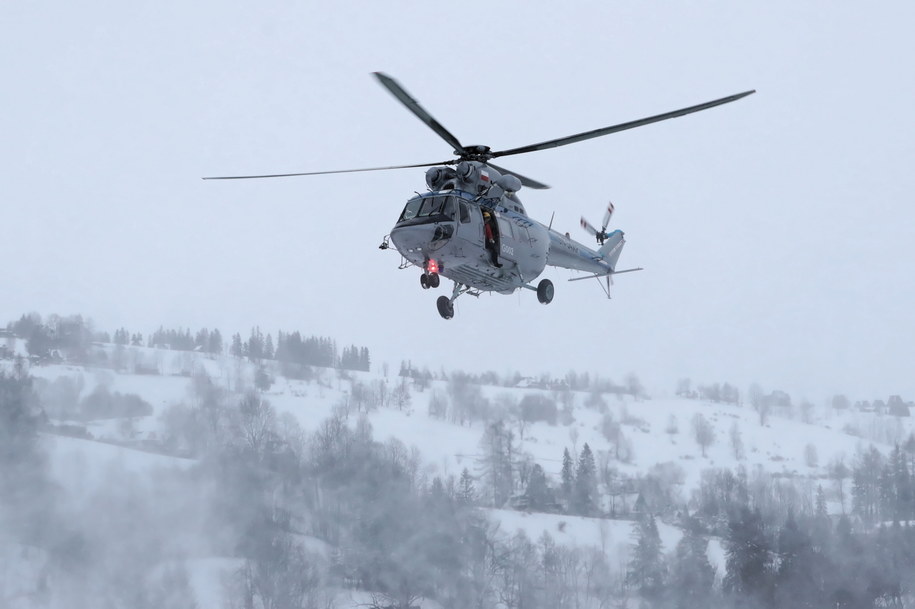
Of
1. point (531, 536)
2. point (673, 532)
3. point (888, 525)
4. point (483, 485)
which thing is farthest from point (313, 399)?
point (888, 525)

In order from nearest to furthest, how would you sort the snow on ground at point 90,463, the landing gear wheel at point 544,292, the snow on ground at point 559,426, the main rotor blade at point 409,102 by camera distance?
the main rotor blade at point 409,102 < the landing gear wheel at point 544,292 < the snow on ground at point 90,463 < the snow on ground at point 559,426

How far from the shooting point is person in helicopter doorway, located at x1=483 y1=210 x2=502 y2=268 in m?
24.6

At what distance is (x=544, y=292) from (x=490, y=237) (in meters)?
4.07

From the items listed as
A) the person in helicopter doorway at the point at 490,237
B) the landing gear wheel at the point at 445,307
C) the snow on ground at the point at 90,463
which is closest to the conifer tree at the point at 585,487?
the snow on ground at the point at 90,463

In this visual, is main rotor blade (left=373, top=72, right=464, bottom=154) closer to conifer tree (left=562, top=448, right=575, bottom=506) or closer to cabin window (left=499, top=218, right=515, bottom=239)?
cabin window (left=499, top=218, right=515, bottom=239)

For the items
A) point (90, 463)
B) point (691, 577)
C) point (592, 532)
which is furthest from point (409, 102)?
point (592, 532)

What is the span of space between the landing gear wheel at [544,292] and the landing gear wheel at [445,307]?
3761mm

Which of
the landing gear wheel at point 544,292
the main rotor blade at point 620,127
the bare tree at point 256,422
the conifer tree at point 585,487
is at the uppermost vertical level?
the main rotor blade at point 620,127

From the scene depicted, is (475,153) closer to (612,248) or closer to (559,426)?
(612,248)

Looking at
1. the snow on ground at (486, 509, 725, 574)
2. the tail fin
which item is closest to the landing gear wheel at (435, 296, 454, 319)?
the tail fin

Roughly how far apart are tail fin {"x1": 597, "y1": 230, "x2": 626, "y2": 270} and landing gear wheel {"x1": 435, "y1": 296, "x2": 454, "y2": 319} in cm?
911

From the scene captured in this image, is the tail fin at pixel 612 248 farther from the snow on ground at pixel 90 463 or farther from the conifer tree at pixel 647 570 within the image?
the snow on ground at pixel 90 463

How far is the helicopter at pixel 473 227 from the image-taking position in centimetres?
2316

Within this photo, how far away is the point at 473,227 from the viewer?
24.0 metres
